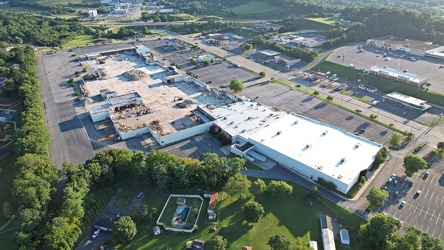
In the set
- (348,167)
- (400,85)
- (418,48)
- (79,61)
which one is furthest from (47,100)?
(418,48)

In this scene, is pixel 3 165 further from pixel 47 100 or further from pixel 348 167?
pixel 348 167

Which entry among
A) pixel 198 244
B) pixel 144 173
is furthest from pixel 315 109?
pixel 198 244

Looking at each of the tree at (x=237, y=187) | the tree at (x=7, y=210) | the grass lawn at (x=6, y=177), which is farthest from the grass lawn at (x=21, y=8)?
the tree at (x=237, y=187)

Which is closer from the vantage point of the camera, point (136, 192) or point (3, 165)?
point (136, 192)

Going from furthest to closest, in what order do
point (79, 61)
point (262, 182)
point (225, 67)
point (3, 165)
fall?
1. point (79, 61)
2. point (225, 67)
3. point (3, 165)
4. point (262, 182)

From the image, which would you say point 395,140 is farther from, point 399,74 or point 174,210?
point 174,210

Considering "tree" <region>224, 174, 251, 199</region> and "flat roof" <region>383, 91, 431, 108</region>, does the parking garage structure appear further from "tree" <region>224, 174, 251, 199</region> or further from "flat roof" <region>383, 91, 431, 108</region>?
"tree" <region>224, 174, 251, 199</region>
